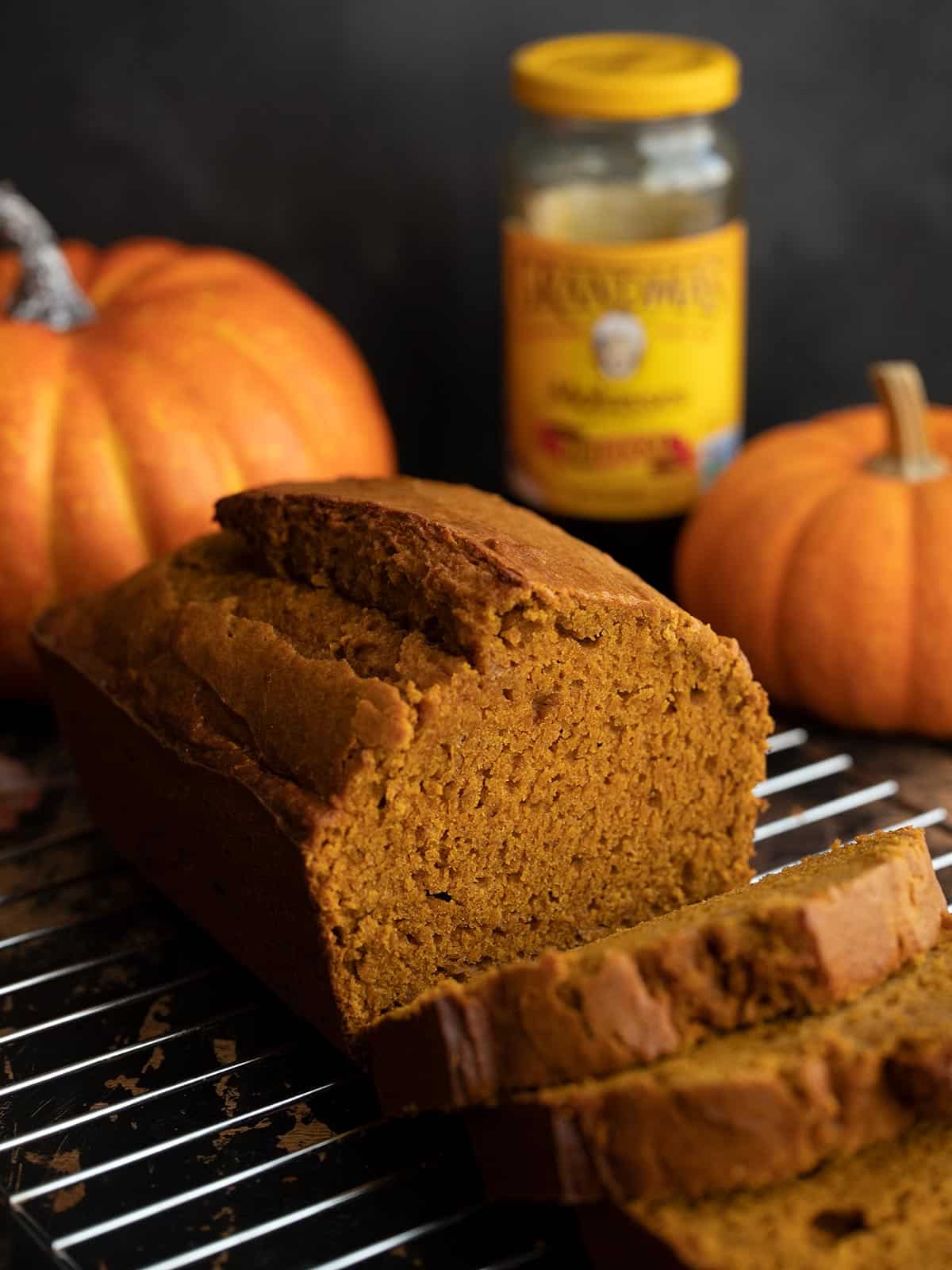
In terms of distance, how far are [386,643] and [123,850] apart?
70cm

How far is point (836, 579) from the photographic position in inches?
112

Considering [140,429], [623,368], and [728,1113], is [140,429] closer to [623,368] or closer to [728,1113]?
[623,368]

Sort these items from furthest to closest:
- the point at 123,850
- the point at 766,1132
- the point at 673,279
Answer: the point at 673,279 → the point at 123,850 → the point at 766,1132

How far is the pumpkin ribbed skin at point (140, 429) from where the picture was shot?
9.37 ft

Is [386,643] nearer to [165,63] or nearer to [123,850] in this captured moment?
[123,850]

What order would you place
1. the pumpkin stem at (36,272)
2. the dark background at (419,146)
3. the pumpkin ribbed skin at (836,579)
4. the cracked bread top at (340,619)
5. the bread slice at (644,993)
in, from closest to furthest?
the bread slice at (644,993) < the cracked bread top at (340,619) < the pumpkin ribbed skin at (836,579) < the pumpkin stem at (36,272) < the dark background at (419,146)

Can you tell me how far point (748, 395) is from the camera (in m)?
3.88

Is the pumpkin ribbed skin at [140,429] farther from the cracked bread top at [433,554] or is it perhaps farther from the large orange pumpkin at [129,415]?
the cracked bread top at [433,554]

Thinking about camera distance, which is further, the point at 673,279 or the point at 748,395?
the point at 748,395

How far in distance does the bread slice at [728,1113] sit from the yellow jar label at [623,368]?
5.25 feet

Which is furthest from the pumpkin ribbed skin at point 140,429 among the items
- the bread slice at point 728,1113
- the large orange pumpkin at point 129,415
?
the bread slice at point 728,1113

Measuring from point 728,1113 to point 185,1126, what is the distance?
69 cm

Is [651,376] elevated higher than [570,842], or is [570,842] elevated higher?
[651,376]

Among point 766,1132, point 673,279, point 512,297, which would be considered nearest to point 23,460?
point 512,297
